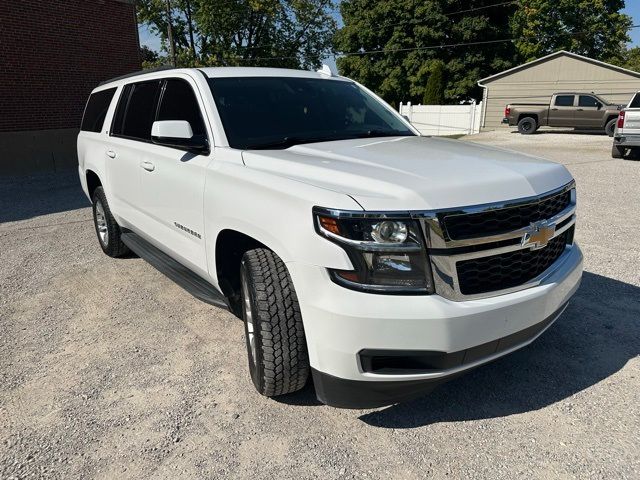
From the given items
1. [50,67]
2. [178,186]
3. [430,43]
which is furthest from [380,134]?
[430,43]

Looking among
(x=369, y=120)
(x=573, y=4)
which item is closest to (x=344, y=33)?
(x=573, y=4)

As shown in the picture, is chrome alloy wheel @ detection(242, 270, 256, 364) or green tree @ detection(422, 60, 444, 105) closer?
chrome alloy wheel @ detection(242, 270, 256, 364)

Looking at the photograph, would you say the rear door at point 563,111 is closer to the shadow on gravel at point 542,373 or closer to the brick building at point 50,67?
the brick building at point 50,67

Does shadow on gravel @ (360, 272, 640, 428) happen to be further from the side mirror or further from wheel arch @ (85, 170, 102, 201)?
wheel arch @ (85, 170, 102, 201)

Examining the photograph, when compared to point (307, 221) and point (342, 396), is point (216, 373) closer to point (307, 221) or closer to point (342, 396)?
point (342, 396)

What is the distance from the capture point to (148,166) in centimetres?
375

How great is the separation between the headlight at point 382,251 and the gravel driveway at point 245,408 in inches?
34.8

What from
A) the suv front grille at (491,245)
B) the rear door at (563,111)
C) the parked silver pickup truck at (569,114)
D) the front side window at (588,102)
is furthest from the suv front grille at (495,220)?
the rear door at (563,111)

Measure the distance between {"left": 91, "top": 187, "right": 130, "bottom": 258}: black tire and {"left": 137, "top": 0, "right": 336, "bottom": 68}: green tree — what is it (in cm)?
2717

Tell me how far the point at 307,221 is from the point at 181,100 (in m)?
1.91

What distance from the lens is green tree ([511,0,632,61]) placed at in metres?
43.3

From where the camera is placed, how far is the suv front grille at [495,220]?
2.10m

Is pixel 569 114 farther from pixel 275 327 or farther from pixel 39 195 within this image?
pixel 275 327

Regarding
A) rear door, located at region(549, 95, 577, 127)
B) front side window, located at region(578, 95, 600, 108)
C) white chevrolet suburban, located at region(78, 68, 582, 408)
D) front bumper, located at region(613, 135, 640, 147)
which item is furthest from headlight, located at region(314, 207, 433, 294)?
rear door, located at region(549, 95, 577, 127)
